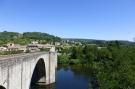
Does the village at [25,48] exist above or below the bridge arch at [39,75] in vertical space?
above

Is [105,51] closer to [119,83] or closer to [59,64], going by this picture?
[59,64]

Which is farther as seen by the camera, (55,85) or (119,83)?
(55,85)

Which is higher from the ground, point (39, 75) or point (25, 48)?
point (25, 48)

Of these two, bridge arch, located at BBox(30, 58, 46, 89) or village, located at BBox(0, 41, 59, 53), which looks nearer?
bridge arch, located at BBox(30, 58, 46, 89)

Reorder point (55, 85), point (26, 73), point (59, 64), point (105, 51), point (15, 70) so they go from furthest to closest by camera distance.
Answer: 1. point (105, 51)
2. point (59, 64)
3. point (55, 85)
4. point (26, 73)
5. point (15, 70)

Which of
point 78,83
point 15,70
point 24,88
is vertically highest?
point 15,70

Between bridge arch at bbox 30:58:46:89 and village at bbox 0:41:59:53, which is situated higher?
village at bbox 0:41:59:53

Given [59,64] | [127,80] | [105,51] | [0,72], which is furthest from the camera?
[105,51]

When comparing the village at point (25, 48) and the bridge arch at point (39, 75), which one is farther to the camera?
the village at point (25, 48)

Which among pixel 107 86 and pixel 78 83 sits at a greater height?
pixel 107 86

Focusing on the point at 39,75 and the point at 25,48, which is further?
the point at 25,48

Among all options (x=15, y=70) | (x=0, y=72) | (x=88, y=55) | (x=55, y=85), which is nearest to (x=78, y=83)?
(x=55, y=85)
